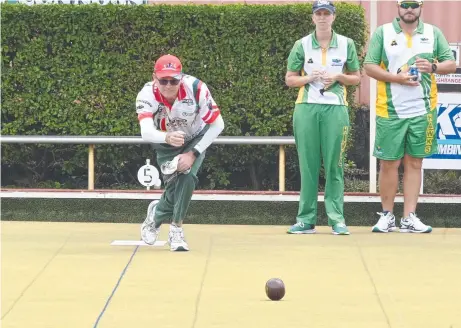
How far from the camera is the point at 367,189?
40.5ft

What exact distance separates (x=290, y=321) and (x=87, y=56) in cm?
542

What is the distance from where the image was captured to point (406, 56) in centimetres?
1095

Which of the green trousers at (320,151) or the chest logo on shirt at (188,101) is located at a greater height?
the chest logo on shirt at (188,101)

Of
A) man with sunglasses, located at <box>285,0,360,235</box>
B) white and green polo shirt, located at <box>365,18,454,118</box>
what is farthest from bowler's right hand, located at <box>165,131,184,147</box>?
white and green polo shirt, located at <box>365,18,454,118</box>

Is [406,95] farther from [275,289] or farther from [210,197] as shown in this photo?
[275,289]

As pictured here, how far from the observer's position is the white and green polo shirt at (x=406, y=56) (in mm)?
10945

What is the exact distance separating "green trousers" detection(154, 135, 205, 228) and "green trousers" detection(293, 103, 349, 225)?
1.23 m

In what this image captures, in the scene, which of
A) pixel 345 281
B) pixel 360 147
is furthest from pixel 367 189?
pixel 345 281

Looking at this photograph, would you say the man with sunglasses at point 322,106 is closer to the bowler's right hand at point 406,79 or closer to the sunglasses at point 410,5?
the bowler's right hand at point 406,79

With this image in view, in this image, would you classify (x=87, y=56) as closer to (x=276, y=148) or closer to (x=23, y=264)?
(x=276, y=148)

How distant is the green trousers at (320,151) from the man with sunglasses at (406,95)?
1.29 ft

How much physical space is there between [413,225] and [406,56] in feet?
4.73

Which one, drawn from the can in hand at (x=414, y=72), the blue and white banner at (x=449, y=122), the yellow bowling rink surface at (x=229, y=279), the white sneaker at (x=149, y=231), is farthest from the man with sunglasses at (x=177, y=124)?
the blue and white banner at (x=449, y=122)

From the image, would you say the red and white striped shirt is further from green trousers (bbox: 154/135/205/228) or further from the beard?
the beard
